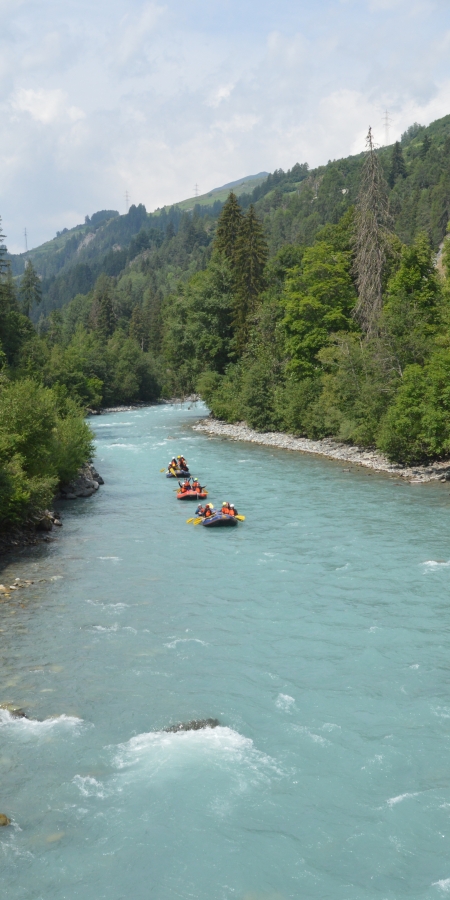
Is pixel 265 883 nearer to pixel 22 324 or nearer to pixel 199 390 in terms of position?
pixel 199 390

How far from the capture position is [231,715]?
1205 cm

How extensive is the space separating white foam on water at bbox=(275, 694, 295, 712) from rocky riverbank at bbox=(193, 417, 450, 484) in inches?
752

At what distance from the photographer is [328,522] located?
79.4ft

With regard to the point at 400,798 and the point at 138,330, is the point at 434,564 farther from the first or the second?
the point at 138,330

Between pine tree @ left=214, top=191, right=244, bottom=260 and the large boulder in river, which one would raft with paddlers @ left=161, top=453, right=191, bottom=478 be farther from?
pine tree @ left=214, top=191, right=244, bottom=260

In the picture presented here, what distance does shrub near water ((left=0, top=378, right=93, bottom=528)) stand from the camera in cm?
2103

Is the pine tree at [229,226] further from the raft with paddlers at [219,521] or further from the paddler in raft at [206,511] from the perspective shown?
the raft with paddlers at [219,521]

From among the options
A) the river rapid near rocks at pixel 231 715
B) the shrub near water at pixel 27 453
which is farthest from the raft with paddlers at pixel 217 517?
the shrub near water at pixel 27 453

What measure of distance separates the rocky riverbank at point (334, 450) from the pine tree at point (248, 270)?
793 cm

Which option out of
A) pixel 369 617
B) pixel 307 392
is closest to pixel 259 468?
pixel 307 392

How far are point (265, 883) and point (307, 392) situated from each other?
37.5 metres

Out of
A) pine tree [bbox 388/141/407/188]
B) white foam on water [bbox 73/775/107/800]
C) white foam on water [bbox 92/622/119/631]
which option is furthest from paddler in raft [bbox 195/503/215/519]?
pine tree [bbox 388/141/407/188]

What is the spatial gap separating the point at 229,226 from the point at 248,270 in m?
8.15

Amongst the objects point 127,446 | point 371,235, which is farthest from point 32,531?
point 371,235
